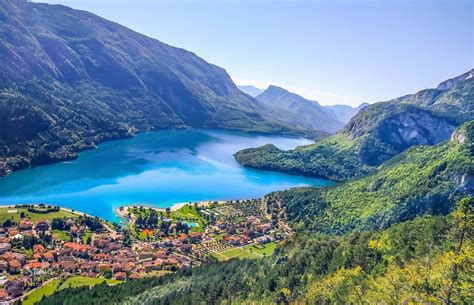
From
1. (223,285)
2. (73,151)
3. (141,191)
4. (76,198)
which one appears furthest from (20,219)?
(73,151)

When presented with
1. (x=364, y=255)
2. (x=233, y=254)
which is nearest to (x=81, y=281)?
(x=233, y=254)

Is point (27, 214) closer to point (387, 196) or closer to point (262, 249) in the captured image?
point (262, 249)

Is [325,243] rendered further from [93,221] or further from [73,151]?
[73,151]

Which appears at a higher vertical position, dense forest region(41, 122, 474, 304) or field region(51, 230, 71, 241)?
dense forest region(41, 122, 474, 304)

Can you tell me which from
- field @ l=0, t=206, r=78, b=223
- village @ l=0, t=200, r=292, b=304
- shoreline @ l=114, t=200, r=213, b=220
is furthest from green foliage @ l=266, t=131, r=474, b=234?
field @ l=0, t=206, r=78, b=223

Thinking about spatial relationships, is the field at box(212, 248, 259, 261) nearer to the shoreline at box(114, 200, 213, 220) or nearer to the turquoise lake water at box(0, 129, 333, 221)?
the shoreline at box(114, 200, 213, 220)

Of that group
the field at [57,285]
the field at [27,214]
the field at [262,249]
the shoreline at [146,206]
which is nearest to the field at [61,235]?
the field at [27,214]
